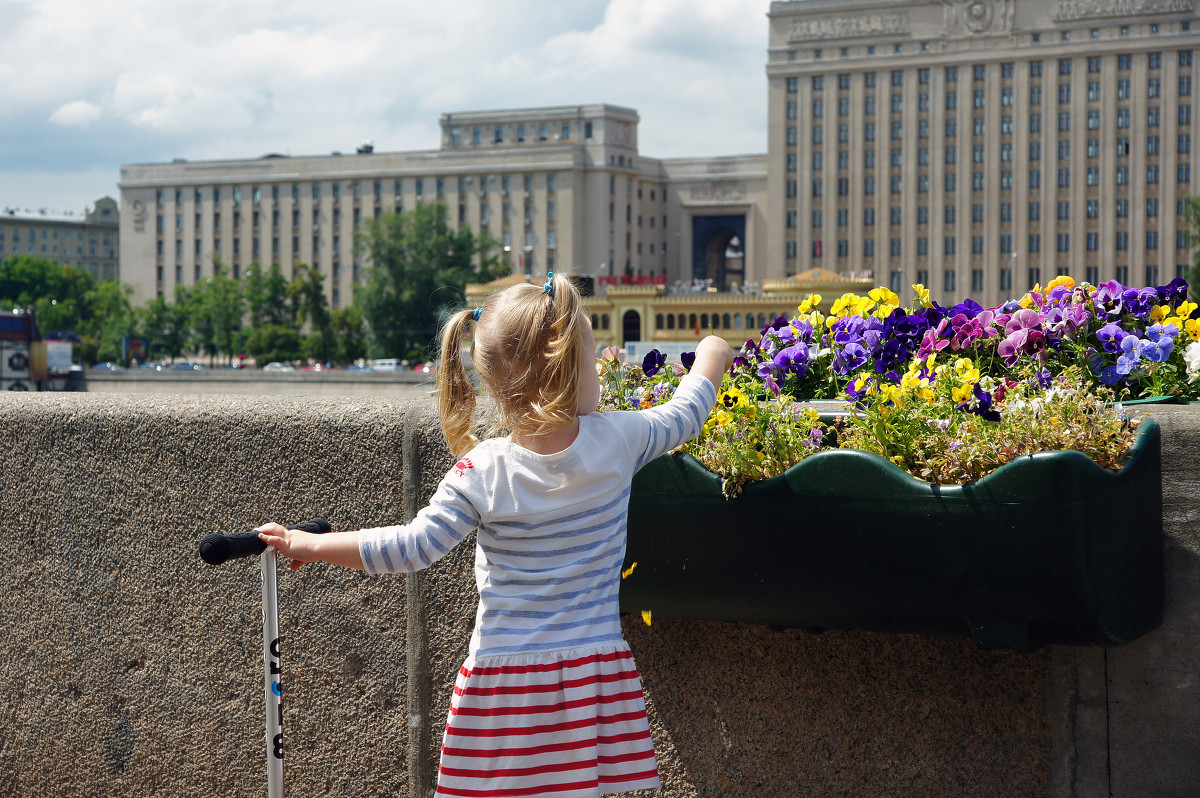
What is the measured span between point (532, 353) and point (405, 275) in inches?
3686

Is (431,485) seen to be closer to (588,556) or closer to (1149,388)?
(588,556)

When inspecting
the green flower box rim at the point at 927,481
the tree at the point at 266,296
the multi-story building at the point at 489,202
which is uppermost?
the multi-story building at the point at 489,202

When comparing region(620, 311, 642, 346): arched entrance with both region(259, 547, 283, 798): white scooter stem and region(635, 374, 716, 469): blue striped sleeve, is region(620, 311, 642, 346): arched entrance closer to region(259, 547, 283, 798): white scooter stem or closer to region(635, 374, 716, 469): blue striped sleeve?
region(635, 374, 716, 469): blue striped sleeve

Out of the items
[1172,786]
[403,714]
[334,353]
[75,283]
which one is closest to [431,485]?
[403,714]

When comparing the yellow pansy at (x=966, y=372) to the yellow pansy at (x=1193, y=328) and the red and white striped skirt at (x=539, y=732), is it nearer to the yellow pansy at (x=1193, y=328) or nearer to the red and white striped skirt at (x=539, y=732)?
the yellow pansy at (x=1193, y=328)

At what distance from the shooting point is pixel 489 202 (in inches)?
4513

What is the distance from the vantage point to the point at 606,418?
2.41 metres

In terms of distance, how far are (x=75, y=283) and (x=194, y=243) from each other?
25866mm

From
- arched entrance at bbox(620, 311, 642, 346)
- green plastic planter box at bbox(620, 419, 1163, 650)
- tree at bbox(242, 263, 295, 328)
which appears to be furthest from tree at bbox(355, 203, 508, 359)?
green plastic planter box at bbox(620, 419, 1163, 650)

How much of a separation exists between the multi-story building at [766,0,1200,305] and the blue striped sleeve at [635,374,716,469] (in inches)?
3853

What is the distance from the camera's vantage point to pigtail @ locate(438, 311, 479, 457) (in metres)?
2.42

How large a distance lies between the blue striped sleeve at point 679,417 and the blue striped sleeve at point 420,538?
36cm

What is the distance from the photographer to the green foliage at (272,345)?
305ft

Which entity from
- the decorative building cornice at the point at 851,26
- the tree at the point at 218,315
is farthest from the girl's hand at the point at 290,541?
the decorative building cornice at the point at 851,26
